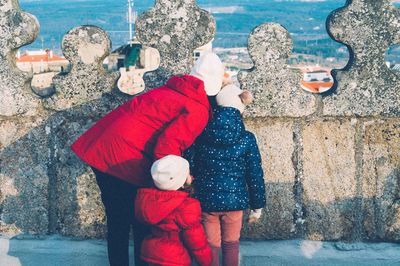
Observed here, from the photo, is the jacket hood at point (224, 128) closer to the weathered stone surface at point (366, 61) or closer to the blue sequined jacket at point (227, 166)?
the blue sequined jacket at point (227, 166)

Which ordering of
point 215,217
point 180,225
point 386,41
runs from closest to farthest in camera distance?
point 180,225
point 215,217
point 386,41

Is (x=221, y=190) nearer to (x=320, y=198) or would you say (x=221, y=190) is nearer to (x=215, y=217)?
(x=215, y=217)

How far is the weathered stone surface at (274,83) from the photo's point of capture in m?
4.41

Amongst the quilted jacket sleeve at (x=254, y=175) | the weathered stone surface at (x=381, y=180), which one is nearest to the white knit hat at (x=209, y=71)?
the quilted jacket sleeve at (x=254, y=175)

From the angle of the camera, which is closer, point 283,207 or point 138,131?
Answer: point 138,131

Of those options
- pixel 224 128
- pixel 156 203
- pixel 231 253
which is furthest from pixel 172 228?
pixel 224 128

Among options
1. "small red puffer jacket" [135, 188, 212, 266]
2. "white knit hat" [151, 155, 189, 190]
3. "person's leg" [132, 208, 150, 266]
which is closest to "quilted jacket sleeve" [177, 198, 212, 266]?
"small red puffer jacket" [135, 188, 212, 266]

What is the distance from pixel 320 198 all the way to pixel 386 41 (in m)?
1.28

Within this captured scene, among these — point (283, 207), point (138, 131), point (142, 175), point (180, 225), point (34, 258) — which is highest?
point (138, 131)

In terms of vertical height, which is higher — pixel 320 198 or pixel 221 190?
pixel 221 190

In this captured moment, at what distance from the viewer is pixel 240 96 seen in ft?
13.1

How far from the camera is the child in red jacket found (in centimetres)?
354

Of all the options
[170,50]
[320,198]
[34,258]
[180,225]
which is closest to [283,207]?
[320,198]

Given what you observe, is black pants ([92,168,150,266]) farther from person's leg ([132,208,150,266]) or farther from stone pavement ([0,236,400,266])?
stone pavement ([0,236,400,266])
